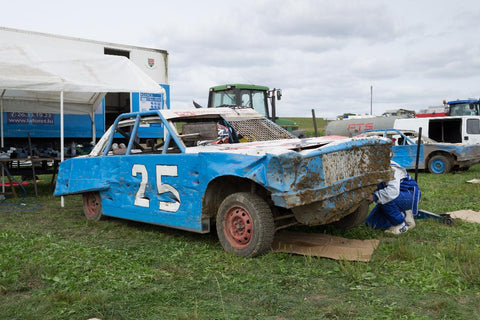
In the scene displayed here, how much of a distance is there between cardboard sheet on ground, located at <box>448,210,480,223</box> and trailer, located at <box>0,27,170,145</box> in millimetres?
5937

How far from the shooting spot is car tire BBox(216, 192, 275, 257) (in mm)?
4492

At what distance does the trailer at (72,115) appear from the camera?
10477 mm

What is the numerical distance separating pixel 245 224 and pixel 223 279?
738 millimetres

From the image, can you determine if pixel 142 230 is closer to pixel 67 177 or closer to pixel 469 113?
pixel 67 177

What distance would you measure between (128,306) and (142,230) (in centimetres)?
290

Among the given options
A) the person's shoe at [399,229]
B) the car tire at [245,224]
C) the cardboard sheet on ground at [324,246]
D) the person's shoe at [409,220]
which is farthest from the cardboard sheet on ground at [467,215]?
the car tire at [245,224]

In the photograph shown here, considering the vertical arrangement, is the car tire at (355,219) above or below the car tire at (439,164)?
below

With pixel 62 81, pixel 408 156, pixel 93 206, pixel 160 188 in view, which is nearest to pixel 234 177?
pixel 160 188

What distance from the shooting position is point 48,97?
1123 cm

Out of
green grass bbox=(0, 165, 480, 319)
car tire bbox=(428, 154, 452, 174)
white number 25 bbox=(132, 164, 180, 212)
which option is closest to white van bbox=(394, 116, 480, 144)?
car tire bbox=(428, 154, 452, 174)

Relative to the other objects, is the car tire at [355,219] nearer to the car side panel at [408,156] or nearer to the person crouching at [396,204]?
the person crouching at [396,204]

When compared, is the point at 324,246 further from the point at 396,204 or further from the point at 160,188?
the point at 160,188

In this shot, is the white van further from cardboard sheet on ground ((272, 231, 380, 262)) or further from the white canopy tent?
cardboard sheet on ground ((272, 231, 380, 262))

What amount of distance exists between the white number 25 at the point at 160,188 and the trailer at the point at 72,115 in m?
4.27
